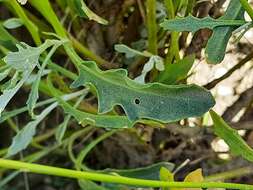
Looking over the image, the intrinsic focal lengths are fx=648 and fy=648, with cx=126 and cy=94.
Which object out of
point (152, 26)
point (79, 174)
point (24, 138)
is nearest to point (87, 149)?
point (24, 138)

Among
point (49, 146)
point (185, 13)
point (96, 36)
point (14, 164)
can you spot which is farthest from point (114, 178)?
point (49, 146)

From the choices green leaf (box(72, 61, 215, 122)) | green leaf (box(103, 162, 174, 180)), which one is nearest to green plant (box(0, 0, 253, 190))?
green leaf (box(72, 61, 215, 122))

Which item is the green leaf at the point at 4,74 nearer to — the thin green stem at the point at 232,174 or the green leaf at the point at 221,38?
the green leaf at the point at 221,38

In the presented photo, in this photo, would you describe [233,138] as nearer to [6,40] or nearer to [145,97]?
[145,97]

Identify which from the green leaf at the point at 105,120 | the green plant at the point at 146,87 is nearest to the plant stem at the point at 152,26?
the green plant at the point at 146,87

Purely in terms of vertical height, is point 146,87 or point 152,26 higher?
point 152,26

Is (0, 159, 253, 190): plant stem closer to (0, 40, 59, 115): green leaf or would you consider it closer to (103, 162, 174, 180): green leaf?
(0, 40, 59, 115): green leaf
